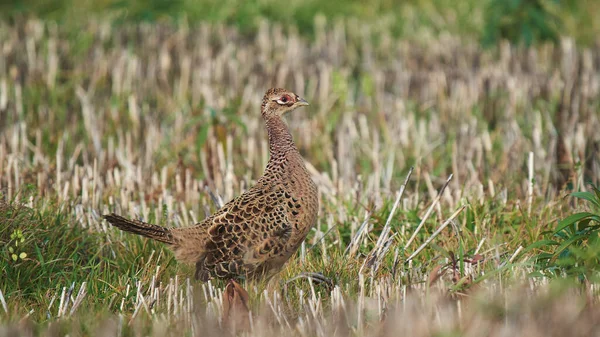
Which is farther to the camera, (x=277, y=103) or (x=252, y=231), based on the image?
(x=277, y=103)

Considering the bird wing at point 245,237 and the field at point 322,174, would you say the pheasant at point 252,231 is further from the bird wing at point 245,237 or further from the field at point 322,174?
the field at point 322,174

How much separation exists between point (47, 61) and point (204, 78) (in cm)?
169

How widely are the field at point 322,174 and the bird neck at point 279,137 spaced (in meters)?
0.54

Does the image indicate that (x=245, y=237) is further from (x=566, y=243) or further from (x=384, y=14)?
(x=384, y=14)

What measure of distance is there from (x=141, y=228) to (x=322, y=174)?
226 centimetres

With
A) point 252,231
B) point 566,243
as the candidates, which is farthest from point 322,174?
point 566,243

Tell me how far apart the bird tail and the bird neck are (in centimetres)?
72

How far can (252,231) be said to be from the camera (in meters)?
4.46

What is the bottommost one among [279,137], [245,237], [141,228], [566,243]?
[566,243]

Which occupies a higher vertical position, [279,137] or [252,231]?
[279,137]

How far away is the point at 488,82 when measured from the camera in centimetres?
892

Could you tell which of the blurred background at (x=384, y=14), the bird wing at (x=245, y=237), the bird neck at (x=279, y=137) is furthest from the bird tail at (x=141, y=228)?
the blurred background at (x=384, y=14)

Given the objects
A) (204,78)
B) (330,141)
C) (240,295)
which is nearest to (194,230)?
(240,295)

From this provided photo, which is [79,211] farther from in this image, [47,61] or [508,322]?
[47,61]
